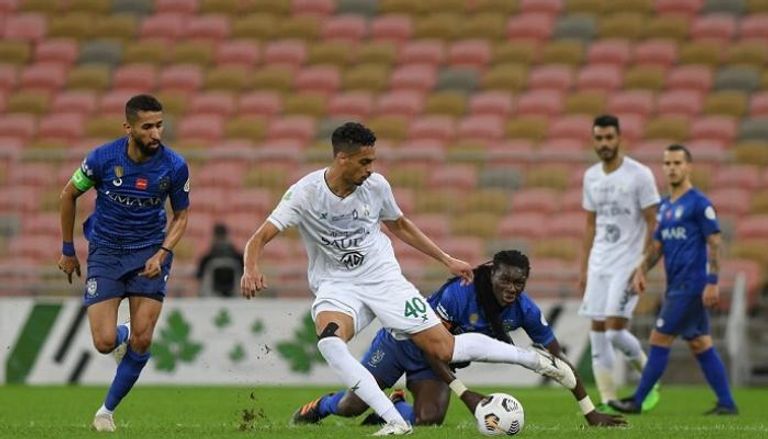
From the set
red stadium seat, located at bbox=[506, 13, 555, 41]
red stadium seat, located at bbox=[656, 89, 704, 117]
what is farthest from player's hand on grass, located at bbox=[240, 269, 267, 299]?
red stadium seat, located at bbox=[506, 13, 555, 41]

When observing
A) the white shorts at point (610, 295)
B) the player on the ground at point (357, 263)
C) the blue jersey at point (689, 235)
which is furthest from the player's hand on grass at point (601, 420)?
the white shorts at point (610, 295)

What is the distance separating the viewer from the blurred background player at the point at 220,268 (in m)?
17.8

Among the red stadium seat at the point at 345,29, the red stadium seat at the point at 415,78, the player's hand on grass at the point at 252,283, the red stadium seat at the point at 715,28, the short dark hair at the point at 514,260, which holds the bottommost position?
the player's hand on grass at the point at 252,283

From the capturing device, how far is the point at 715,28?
22.7m

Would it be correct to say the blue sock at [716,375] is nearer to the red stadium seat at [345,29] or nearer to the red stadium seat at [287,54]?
the red stadium seat at [287,54]

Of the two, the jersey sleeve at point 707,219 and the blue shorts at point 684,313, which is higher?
the jersey sleeve at point 707,219

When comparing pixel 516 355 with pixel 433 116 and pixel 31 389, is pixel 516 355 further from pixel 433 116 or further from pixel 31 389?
pixel 433 116

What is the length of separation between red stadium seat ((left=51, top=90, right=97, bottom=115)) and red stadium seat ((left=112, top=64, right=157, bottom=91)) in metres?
0.51

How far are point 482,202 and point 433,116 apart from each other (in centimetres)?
364

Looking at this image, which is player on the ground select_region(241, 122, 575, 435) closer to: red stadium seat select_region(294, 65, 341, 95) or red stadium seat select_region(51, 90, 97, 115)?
red stadium seat select_region(294, 65, 341, 95)

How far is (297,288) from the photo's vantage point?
18062mm

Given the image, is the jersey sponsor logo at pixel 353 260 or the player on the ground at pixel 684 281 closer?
the jersey sponsor logo at pixel 353 260

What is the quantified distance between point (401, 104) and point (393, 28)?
2201mm

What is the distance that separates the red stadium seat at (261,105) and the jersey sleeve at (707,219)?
11430 mm
